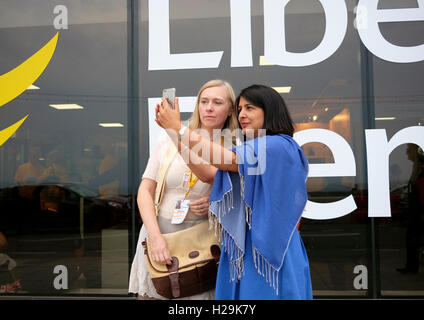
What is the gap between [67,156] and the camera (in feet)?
15.2

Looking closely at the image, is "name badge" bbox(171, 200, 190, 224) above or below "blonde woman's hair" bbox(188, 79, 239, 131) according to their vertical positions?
below

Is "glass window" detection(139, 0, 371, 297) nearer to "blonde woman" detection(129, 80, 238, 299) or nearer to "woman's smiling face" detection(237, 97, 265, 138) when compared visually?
"blonde woman" detection(129, 80, 238, 299)

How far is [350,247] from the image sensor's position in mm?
4391

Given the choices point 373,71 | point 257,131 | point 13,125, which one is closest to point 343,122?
point 373,71

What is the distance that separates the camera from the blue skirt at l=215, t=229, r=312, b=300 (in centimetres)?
178

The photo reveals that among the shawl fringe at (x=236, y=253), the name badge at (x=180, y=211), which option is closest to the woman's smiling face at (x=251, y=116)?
the shawl fringe at (x=236, y=253)

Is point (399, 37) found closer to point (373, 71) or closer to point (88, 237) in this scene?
point (373, 71)

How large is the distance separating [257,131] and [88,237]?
3291mm

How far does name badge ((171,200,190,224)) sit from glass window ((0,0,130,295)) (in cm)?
262

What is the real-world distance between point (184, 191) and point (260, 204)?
47cm

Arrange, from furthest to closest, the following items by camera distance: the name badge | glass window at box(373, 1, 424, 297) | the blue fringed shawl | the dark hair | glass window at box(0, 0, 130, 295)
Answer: glass window at box(0, 0, 130, 295), glass window at box(373, 1, 424, 297), the name badge, the dark hair, the blue fringed shawl

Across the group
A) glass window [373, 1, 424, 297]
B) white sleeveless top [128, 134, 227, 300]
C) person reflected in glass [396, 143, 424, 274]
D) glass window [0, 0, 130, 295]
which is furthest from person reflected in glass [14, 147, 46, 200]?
person reflected in glass [396, 143, 424, 274]

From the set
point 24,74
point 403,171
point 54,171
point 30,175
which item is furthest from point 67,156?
point 403,171

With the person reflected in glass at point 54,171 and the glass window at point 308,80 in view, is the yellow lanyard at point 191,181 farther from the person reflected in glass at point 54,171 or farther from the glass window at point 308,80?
the person reflected in glass at point 54,171
